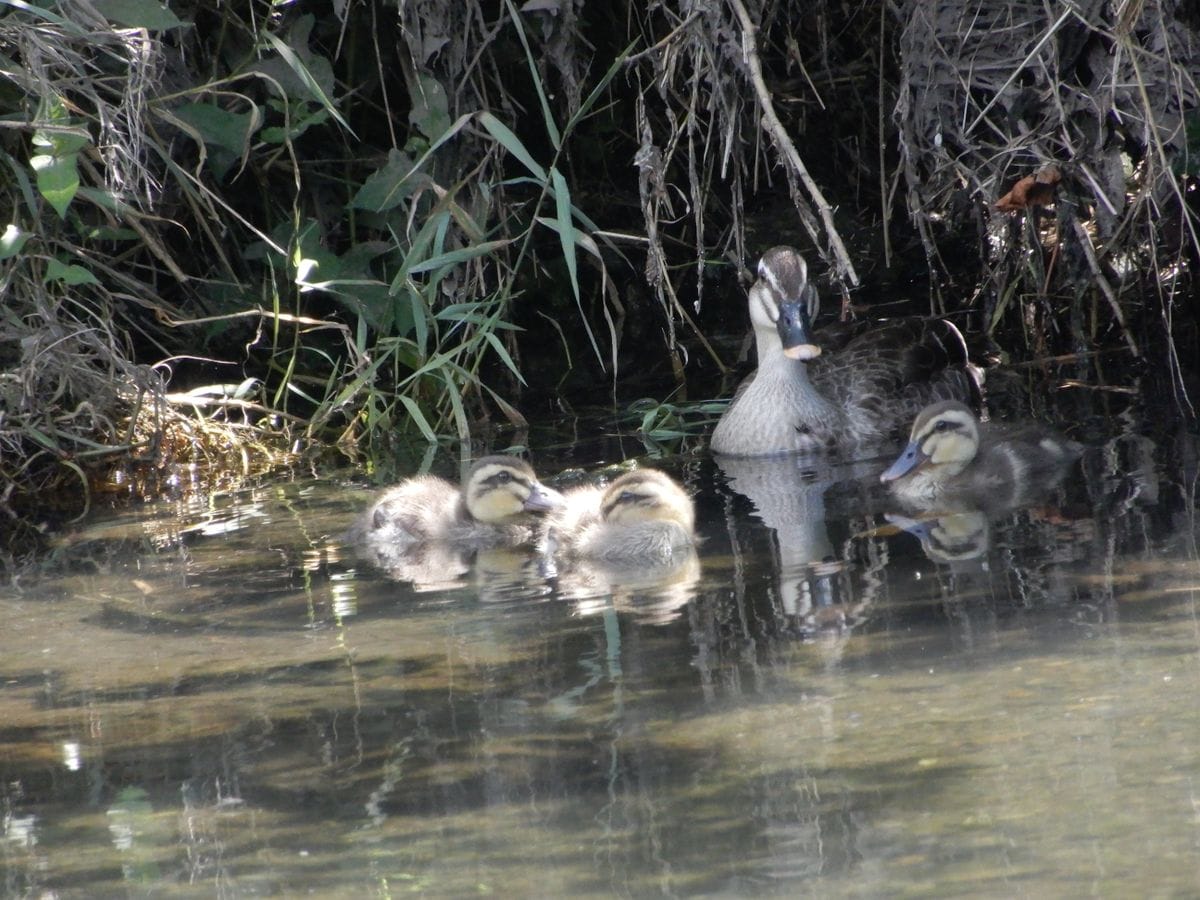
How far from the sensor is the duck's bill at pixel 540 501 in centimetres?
612

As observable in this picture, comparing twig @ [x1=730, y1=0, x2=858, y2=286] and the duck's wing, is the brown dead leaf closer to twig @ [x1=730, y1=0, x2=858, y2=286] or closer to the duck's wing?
twig @ [x1=730, y1=0, x2=858, y2=286]

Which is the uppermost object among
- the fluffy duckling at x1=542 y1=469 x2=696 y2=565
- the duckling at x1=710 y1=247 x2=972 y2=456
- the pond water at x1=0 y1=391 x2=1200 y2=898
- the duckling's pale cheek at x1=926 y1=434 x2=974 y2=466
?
the duckling at x1=710 y1=247 x2=972 y2=456

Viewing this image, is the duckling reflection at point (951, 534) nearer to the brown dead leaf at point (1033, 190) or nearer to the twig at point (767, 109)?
the twig at point (767, 109)

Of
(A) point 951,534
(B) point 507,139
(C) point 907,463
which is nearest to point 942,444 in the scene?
(C) point 907,463

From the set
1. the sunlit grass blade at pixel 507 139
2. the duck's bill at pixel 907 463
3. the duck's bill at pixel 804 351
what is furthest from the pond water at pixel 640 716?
the sunlit grass blade at pixel 507 139

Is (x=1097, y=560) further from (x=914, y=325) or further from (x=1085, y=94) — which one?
(x=914, y=325)

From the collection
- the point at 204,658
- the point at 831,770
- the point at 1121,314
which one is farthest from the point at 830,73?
the point at 831,770

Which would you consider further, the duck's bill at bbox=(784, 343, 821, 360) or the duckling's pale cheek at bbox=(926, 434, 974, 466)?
the duck's bill at bbox=(784, 343, 821, 360)

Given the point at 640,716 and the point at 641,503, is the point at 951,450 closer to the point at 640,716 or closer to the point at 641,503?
the point at 641,503

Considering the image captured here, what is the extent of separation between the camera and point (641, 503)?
18.7 ft

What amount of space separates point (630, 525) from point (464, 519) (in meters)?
0.84

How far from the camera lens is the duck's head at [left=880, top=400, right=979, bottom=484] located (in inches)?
253

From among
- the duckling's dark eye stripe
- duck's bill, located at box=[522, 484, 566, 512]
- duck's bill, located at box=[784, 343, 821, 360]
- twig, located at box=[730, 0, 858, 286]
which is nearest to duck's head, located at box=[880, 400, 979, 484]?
twig, located at box=[730, 0, 858, 286]

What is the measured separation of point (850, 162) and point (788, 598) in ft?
17.9
